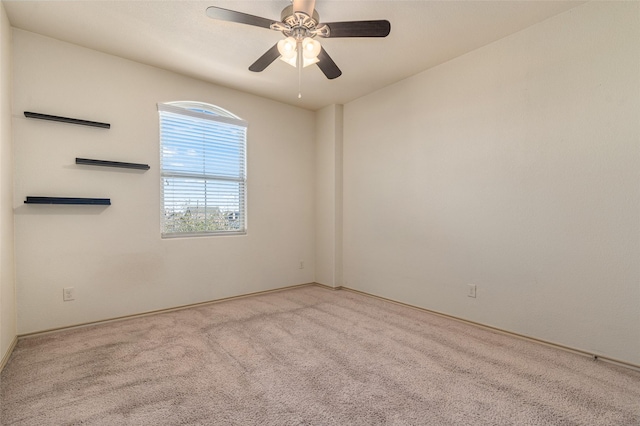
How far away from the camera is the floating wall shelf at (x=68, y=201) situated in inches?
101

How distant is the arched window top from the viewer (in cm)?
343

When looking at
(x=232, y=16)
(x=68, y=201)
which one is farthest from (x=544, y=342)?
(x=68, y=201)

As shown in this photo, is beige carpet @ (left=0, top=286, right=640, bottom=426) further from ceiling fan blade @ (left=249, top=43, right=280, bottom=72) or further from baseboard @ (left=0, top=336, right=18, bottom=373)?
ceiling fan blade @ (left=249, top=43, right=280, bottom=72)

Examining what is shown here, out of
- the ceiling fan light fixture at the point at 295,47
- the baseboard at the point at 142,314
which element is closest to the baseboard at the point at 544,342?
the baseboard at the point at 142,314

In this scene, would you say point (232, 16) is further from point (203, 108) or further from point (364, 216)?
point (364, 216)

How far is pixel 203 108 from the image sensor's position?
3615 millimetres

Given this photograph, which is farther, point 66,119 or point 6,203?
point 66,119

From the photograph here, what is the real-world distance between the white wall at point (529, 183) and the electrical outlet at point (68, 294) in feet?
10.7

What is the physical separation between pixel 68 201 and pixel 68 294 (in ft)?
2.78

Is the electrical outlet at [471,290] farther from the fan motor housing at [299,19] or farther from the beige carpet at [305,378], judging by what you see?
the fan motor housing at [299,19]

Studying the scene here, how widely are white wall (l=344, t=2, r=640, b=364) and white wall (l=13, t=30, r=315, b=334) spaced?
206cm

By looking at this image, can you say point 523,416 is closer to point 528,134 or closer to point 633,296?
point 633,296

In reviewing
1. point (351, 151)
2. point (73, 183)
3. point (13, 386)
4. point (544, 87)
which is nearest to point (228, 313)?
point (13, 386)

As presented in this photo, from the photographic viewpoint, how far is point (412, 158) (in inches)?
137
